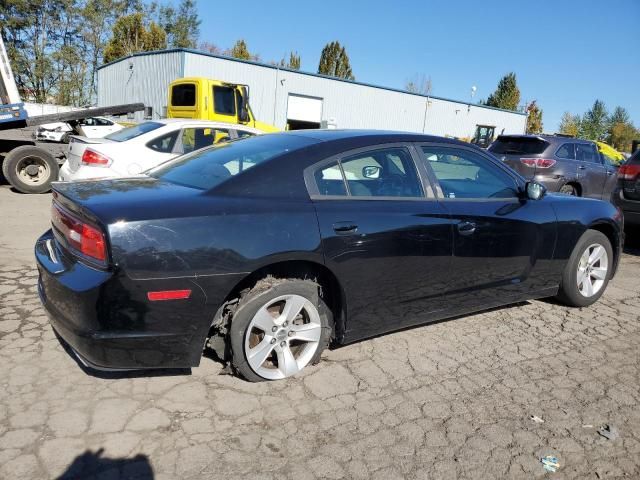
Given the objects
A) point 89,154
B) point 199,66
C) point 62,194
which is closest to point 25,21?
point 199,66

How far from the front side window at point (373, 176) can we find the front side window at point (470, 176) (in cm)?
30

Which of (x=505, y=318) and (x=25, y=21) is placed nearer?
(x=505, y=318)

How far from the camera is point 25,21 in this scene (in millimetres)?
38469

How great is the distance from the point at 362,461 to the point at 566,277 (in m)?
2.85

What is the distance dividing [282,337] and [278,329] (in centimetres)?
7

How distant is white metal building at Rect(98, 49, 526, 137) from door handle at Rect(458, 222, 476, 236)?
18.1 metres

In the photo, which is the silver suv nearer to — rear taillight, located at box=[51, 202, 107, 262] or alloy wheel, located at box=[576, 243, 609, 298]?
alloy wheel, located at box=[576, 243, 609, 298]

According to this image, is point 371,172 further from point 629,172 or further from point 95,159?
point 629,172

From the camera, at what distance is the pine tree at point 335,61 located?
58.2 m

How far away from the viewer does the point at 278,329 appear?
2824 mm

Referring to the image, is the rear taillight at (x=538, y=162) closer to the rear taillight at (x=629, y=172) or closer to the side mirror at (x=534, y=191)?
the rear taillight at (x=629, y=172)

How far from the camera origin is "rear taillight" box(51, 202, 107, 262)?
92.4 inches

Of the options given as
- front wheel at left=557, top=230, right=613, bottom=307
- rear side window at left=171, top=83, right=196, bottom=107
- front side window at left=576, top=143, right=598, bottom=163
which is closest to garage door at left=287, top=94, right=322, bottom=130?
rear side window at left=171, top=83, right=196, bottom=107

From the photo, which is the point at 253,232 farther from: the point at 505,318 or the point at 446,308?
the point at 505,318
